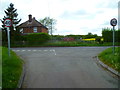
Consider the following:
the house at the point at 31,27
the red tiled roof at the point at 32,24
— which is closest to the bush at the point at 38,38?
the house at the point at 31,27

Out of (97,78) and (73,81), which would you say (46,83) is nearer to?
(73,81)

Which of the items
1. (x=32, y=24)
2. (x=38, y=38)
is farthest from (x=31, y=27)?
(x=38, y=38)

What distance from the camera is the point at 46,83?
561cm

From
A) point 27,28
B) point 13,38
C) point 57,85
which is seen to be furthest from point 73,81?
point 27,28

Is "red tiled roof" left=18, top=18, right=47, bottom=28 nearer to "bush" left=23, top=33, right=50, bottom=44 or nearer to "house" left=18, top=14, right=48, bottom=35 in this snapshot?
"house" left=18, top=14, right=48, bottom=35

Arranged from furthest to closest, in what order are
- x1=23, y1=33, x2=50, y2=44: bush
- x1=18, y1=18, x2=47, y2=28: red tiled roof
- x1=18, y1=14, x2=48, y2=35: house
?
1. x1=18, y1=18, x2=47, y2=28: red tiled roof
2. x1=18, y1=14, x2=48, y2=35: house
3. x1=23, y1=33, x2=50, y2=44: bush

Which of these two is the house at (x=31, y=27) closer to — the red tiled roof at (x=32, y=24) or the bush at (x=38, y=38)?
the red tiled roof at (x=32, y=24)

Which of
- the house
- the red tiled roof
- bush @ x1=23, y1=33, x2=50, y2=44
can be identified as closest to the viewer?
bush @ x1=23, y1=33, x2=50, y2=44

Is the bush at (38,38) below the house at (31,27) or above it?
below

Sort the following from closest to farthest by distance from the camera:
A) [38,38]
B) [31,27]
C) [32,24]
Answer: [38,38]
[31,27]
[32,24]

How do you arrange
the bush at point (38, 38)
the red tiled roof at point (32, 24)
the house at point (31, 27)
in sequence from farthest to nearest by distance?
the red tiled roof at point (32, 24)
the house at point (31, 27)
the bush at point (38, 38)

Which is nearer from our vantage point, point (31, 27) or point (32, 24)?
point (31, 27)

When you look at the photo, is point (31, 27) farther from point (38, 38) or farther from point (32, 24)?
point (38, 38)

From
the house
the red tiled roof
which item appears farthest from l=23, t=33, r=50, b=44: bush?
the red tiled roof
